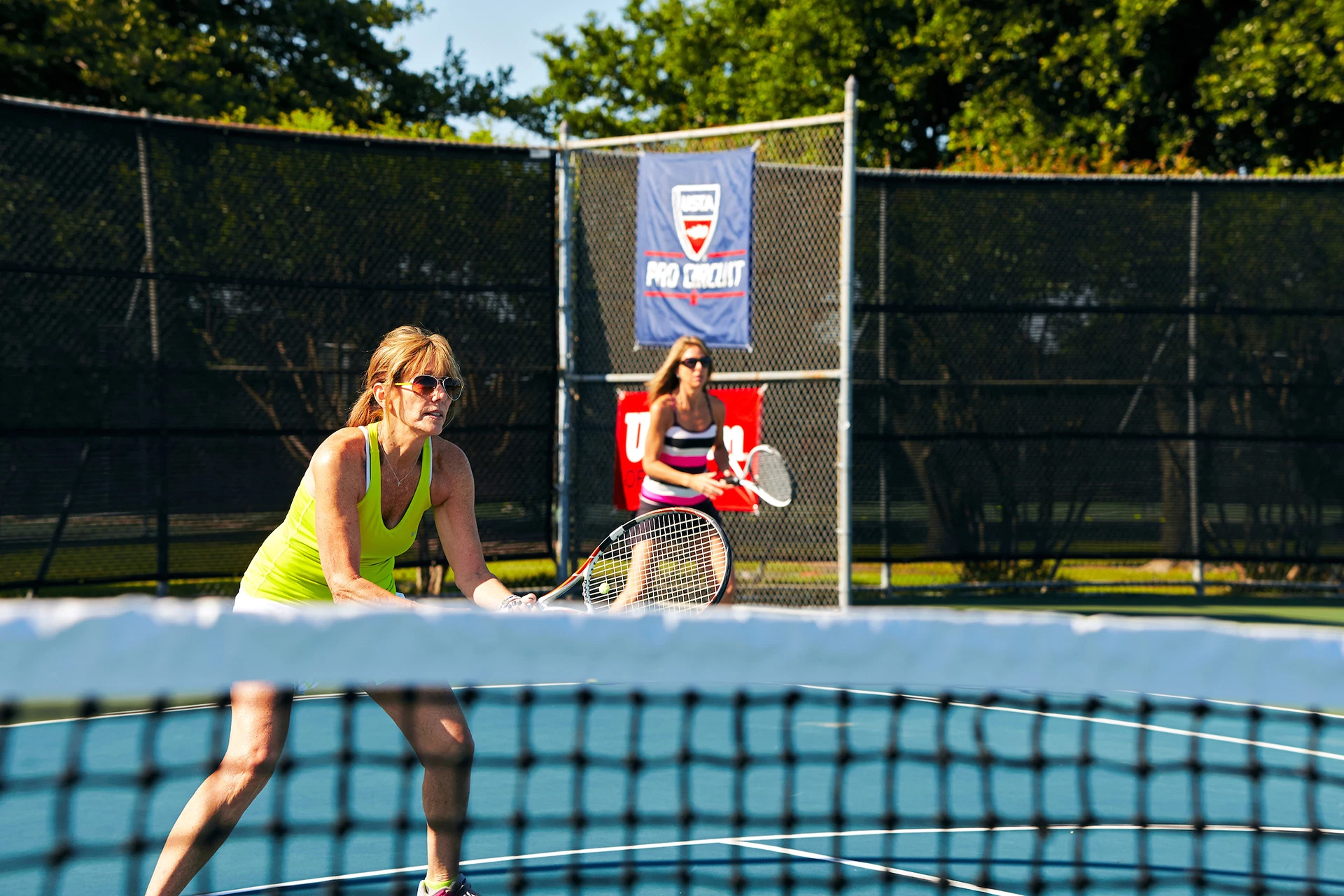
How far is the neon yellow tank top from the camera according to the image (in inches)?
128

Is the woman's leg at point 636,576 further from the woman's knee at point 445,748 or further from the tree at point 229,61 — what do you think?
the tree at point 229,61

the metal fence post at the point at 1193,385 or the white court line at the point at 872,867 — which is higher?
the metal fence post at the point at 1193,385

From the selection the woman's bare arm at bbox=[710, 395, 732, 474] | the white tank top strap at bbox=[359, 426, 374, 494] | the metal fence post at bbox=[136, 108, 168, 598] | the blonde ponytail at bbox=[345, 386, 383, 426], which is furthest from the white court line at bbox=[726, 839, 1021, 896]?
the metal fence post at bbox=[136, 108, 168, 598]

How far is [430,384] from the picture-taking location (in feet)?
10.6

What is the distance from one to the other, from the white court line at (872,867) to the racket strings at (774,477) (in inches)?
113

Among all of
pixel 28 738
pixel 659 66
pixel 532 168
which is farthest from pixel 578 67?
pixel 28 738

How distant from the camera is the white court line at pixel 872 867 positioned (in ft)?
12.2

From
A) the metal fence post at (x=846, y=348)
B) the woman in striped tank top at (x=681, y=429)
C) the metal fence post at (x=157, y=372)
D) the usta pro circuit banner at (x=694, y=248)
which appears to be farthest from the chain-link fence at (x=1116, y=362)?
the metal fence post at (x=157, y=372)

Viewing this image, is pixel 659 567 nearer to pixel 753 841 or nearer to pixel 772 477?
pixel 753 841

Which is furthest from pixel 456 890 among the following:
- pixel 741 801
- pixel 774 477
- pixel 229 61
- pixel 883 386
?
pixel 229 61

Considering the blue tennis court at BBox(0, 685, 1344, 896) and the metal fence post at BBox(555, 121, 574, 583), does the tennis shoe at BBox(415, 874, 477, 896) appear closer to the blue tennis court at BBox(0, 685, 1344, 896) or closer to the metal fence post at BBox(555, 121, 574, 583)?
the blue tennis court at BBox(0, 685, 1344, 896)

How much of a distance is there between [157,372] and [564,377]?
2677 millimetres

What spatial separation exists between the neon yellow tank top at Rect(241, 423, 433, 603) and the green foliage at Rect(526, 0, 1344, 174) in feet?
37.1

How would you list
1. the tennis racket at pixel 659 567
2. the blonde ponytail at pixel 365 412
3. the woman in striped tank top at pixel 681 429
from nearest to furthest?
the blonde ponytail at pixel 365 412 → the tennis racket at pixel 659 567 → the woman in striped tank top at pixel 681 429
